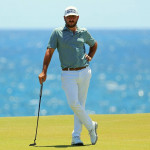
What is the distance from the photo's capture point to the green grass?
353 inches

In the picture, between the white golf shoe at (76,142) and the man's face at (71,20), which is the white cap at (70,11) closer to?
the man's face at (71,20)

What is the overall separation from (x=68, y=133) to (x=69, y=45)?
2385 millimetres

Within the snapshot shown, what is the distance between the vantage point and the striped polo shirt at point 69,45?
29.2 ft

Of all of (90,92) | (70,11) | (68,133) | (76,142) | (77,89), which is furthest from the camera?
(90,92)

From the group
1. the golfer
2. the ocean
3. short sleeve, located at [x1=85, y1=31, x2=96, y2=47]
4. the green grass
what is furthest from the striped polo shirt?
the ocean

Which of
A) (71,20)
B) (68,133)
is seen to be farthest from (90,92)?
(71,20)

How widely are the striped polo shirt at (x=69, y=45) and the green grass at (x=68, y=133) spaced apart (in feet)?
3.37

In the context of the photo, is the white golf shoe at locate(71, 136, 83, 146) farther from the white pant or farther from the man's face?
A: the man's face

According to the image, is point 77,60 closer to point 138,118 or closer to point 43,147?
point 43,147

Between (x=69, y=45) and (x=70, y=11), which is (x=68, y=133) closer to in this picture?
(x=69, y=45)

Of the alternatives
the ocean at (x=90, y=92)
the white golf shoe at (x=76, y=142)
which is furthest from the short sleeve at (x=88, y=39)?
the ocean at (x=90, y=92)

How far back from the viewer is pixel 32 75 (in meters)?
66.4

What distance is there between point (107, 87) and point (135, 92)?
15.5 ft

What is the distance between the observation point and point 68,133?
10945 mm
